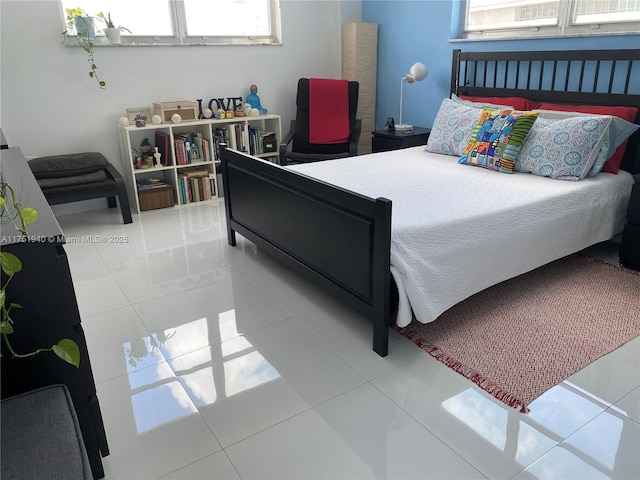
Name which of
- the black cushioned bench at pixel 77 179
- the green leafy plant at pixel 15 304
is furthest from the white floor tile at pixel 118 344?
the black cushioned bench at pixel 77 179

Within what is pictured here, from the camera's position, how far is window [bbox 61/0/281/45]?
4.20 metres

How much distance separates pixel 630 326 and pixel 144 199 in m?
3.61

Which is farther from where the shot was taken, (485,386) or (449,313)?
(449,313)

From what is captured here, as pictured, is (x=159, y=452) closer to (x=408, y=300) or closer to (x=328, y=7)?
(x=408, y=300)

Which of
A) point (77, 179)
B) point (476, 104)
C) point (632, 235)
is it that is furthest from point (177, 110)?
point (632, 235)

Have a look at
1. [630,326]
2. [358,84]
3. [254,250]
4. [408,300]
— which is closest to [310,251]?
[408,300]

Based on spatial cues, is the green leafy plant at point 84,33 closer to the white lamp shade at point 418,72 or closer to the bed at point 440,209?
the bed at point 440,209

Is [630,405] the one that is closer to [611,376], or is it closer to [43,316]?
[611,376]

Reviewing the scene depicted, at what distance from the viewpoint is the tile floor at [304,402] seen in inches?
62.8

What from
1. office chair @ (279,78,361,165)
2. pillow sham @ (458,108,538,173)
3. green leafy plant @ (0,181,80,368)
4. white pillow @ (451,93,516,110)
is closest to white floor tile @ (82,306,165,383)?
green leafy plant @ (0,181,80,368)

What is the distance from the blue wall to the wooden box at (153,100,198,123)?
75.1 inches

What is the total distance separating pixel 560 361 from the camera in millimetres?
2080

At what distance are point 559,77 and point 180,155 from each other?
3054 mm

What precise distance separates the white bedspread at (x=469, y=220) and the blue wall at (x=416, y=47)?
1.30 m
